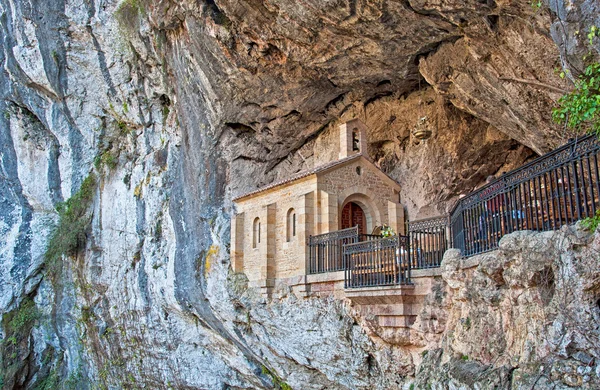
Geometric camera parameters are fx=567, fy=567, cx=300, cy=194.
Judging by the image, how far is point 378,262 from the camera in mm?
11836

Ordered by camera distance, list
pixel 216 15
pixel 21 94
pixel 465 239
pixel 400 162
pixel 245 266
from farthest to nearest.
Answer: pixel 21 94 < pixel 400 162 < pixel 245 266 < pixel 216 15 < pixel 465 239

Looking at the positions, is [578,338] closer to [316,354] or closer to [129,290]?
[316,354]

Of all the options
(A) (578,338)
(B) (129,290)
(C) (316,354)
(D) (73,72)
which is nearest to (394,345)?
(C) (316,354)

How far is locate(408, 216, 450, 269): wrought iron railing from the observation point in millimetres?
10953

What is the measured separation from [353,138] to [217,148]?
5.03 m

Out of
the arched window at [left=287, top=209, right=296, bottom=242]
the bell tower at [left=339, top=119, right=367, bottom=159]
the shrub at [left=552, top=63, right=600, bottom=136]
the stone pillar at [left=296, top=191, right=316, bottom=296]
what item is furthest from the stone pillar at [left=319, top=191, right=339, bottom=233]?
the shrub at [left=552, top=63, right=600, bottom=136]

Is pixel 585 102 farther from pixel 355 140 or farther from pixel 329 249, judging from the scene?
pixel 355 140

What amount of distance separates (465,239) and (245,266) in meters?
8.90

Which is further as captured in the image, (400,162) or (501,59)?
(400,162)

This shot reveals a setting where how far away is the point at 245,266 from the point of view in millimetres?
17156

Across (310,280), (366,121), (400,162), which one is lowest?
(310,280)

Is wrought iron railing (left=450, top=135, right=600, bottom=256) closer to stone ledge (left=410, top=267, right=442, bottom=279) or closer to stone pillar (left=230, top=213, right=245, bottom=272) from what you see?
stone ledge (left=410, top=267, right=442, bottom=279)

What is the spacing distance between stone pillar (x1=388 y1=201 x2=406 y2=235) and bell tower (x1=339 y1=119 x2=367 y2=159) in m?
1.79

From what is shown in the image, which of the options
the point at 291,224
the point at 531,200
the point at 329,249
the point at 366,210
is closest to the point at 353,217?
the point at 366,210
